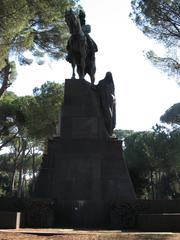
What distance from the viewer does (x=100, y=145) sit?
14.2 metres

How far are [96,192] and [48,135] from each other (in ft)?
54.5

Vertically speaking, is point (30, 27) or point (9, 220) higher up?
point (30, 27)

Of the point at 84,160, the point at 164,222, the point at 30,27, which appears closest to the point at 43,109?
the point at 30,27

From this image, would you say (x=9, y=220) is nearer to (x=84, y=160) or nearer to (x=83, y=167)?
(x=83, y=167)

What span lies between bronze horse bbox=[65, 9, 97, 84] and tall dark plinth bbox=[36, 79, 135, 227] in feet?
3.98

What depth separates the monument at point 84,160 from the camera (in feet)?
42.6

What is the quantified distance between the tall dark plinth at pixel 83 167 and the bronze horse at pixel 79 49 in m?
1.21

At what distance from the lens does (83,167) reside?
13.7 meters

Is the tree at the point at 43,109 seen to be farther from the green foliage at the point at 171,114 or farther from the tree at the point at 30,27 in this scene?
the green foliage at the point at 171,114

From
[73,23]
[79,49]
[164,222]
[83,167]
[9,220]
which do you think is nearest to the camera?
[164,222]

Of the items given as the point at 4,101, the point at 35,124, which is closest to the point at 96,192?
the point at 35,124

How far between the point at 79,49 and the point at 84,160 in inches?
178

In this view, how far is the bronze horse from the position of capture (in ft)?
51.7

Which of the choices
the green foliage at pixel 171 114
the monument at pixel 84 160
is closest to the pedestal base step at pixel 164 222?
the monument at pixel 84 160
